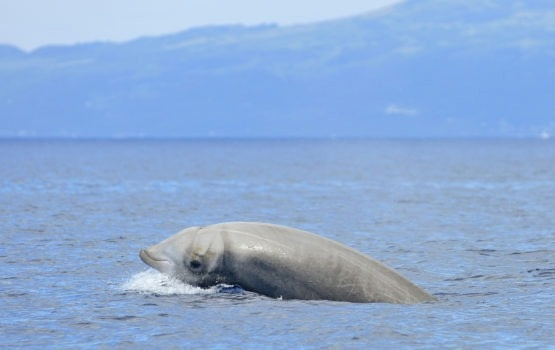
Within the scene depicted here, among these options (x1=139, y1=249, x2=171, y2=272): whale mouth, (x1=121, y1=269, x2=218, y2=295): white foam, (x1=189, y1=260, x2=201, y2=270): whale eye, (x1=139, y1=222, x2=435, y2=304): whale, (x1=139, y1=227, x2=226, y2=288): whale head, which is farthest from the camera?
(x1=121, y1=269, x2=218, y2=295): white foam

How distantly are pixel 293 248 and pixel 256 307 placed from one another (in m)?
1.38

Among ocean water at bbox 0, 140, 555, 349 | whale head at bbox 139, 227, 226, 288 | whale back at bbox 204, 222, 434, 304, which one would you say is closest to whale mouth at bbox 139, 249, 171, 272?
whale head at bbox 139, 227, 226, 288

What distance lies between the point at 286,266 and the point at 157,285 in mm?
4282

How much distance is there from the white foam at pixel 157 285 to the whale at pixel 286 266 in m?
0.78

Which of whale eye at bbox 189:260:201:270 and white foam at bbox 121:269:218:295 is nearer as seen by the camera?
whale eye at bbox 189:260:201:270

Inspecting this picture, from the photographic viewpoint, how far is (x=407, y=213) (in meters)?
51.6

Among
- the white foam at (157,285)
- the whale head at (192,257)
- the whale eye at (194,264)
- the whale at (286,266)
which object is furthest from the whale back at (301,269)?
the white foam at (157,285)

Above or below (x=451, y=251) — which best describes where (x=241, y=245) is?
above

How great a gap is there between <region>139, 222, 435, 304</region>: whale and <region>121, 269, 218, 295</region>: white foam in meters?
0.78

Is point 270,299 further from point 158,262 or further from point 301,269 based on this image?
point 158,262

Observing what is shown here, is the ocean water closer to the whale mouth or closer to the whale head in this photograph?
the whale head

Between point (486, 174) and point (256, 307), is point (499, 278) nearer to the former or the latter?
point (256, 307)

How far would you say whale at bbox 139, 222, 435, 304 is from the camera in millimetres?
21922

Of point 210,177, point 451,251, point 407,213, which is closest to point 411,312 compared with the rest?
point 451,251
